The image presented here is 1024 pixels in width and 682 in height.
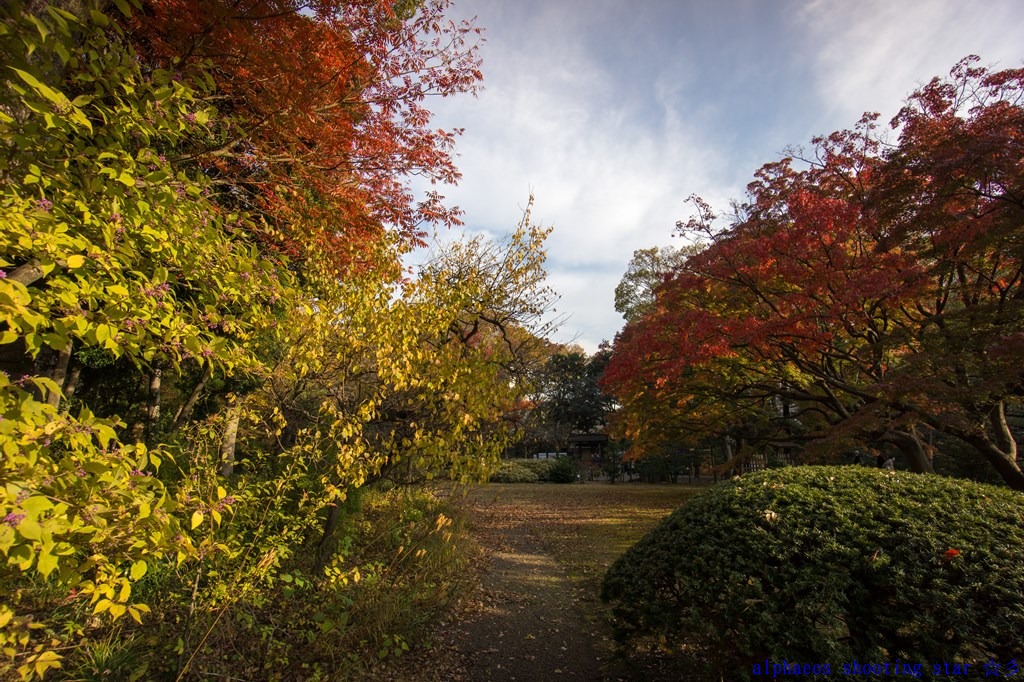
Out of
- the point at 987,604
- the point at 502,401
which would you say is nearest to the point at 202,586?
the point at 502,401

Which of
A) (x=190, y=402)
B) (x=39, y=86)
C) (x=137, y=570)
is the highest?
(x=39, y=86)

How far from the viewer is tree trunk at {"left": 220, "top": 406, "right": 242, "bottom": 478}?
13.4 ft

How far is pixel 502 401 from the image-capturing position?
161 inches

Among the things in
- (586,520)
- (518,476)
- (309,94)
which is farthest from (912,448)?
(518,476)

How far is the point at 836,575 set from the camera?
2463mm

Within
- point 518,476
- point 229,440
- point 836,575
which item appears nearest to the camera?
point 836,575

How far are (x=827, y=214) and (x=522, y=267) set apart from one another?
16.8ft

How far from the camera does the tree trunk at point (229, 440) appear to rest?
4082 mm

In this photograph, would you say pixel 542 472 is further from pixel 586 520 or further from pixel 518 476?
pixel 586 520

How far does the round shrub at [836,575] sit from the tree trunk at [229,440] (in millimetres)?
3437

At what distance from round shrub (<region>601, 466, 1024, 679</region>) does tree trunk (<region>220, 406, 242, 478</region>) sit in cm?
344

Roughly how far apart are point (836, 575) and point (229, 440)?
6.38 metres

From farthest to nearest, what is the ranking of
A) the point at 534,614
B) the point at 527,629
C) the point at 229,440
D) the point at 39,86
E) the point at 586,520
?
the point at 586,520 < the point at 229,440 < the point at 534,614 < the point at 527,629 < the point at 39,86

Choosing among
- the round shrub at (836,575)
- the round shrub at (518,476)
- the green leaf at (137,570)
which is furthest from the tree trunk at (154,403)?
the round shrub at (518,476)
